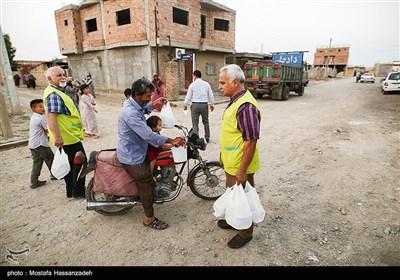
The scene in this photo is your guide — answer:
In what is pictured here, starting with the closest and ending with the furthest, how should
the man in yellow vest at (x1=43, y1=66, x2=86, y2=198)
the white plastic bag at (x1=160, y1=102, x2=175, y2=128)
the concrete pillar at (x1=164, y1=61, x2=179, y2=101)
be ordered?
the man in yellow vest at (x1=43, y1=66, x2=86, y2=198) < the white plastic bag at (x1=160, y1=102, x2=175, y2=128) < the concrete pillar at (x1=164, y1=61, x2=179, y2=101)

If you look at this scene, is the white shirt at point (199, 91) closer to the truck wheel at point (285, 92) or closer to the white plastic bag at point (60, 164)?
the white plastic bag at point (60, 164)

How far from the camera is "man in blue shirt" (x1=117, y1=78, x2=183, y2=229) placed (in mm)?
2377

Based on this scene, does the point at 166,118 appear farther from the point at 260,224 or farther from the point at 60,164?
the point at 260,224

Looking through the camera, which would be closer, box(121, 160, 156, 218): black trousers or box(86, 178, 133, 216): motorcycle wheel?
box(121, 160, 156, 218): black trousers

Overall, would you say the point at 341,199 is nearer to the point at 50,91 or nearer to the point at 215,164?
the point at 215,164

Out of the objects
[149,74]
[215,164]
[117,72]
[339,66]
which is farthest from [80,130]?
[339,66]

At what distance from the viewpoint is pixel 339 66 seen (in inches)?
2463

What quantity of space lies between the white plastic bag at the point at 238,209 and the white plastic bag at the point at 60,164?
2273 millimetres

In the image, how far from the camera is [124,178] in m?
2.77

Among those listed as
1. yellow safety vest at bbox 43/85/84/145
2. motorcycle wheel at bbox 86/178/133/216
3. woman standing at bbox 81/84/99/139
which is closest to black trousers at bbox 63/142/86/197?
yellow safety vest at bbox 43/85/84/145

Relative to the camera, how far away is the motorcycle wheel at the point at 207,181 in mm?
3248

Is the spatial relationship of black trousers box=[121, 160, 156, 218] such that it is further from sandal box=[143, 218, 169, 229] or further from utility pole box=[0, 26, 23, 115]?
utility pole box=[0, 26, 23, 115]

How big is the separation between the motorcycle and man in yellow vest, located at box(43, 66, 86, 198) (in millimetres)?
441

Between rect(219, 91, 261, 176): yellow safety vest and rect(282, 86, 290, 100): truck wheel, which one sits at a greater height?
rect(219, 91, 261, 176): yellow safety vest
